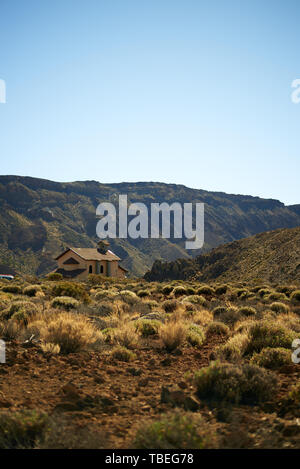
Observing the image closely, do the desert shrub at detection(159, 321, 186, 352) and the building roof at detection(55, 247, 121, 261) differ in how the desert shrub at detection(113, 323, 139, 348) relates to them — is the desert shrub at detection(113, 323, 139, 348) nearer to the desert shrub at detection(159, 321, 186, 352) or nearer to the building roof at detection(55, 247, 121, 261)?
the desert shrub at detection(159, 321, 186, 352)

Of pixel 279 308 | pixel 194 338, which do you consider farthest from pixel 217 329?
pixel 279 308

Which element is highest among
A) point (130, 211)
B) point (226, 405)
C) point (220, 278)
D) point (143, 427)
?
point (130, 211)

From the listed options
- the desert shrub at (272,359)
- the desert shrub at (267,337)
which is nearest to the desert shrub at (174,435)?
the desert shrub at (272,359)

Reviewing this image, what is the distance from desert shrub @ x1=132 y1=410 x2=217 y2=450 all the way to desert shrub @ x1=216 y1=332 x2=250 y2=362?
4721 millimetres

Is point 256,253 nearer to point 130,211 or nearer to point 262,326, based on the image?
point 262,326

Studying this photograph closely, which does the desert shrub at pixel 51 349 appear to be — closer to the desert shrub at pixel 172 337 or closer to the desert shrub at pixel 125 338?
the desert shrub at pixel 125 338

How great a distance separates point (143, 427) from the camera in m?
4.45

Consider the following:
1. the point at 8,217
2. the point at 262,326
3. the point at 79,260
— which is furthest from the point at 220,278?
the point at 8,217

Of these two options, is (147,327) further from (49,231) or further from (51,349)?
(49,231)

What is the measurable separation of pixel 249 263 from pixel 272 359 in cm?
5320

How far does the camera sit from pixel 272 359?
27.5 feet

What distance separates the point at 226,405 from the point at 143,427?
80.3 inches
